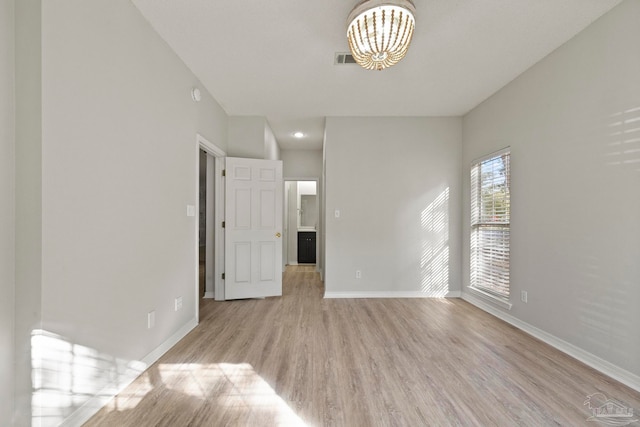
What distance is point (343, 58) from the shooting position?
2.65 metres

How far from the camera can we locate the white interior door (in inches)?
153

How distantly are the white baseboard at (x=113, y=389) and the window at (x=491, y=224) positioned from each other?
11.9ft

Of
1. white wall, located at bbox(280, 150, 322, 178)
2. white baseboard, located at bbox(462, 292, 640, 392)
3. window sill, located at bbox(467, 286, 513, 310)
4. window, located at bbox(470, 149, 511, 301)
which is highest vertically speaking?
white wall, located at bbox(280, 150, 322, 178)

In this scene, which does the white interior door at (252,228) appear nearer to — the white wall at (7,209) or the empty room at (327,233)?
the empty room at (327,233)

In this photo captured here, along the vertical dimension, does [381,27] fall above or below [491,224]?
above

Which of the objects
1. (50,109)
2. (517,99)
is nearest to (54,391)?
(50,109)

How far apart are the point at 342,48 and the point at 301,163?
12.3 feet

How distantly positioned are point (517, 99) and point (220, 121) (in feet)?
12.1

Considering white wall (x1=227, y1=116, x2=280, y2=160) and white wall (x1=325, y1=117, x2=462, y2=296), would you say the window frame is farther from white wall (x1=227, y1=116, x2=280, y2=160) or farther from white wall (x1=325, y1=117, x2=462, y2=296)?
white wall (x1=227, y1=116, x2=280, y2=160)

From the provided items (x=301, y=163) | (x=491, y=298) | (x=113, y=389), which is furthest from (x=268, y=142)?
(x=491, y=298)

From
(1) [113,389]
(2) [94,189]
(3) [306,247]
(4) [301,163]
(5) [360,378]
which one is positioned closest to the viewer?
(2) [94,189]

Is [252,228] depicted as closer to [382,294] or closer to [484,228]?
[382,294]

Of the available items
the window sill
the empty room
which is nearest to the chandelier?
the empty room

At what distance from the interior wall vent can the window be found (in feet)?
6.96
